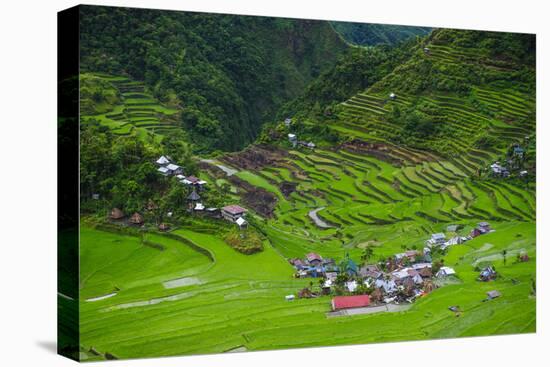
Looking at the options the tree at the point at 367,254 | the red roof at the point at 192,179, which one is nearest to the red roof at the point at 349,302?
the tree at the point at 367,254

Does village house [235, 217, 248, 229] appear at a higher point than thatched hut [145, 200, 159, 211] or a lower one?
lower

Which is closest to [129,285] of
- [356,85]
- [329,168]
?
[329,168]

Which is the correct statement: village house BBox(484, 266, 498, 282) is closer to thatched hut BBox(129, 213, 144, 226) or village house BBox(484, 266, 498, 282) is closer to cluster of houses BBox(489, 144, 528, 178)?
cluster of houses BBox(489, 144, 528, 178)

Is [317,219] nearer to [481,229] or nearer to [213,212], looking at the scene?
[213,212]

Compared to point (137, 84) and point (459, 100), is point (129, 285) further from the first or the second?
point (459, 100)

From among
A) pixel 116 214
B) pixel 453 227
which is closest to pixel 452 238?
pixel 453 227

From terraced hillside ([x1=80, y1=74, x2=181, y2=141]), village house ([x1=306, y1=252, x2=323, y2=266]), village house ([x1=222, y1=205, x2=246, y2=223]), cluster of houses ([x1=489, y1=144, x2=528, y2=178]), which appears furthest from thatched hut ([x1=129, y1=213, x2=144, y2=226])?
cluster of houses ([x1=489, y1=144, x2=528, y2=178])

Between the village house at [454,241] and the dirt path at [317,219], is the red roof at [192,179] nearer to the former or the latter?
the dirt path at [317,219]
